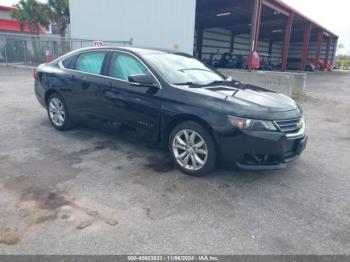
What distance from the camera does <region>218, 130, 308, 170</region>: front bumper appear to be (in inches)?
135

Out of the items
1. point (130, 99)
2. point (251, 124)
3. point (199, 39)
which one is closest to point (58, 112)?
point (130, 99)

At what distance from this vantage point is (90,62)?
16.6 ft

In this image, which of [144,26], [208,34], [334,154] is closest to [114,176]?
[334,154]

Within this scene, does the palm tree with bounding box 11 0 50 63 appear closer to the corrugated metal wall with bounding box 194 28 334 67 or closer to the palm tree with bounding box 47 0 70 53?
the palm tree with bounding box 47 0 70 53

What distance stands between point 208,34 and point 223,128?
1146 inches

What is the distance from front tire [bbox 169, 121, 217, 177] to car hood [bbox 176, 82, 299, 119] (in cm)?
43

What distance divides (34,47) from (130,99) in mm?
18357

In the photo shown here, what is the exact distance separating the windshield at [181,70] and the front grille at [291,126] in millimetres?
1294

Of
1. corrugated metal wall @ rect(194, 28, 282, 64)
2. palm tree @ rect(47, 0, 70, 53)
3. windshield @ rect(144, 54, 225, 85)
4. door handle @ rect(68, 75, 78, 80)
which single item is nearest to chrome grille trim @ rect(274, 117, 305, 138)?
windshield @ rect(144, 54, 225, 85)

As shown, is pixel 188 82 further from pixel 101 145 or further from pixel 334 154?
pixel 334 154

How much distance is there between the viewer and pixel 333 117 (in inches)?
316

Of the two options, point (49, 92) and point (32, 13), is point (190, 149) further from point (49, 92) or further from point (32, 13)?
point (32, 13)

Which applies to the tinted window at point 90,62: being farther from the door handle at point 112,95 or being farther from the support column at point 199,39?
the support column at point 199,39

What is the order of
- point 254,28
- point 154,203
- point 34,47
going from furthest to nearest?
point 34,47 < point 254,28 < point 154,203
